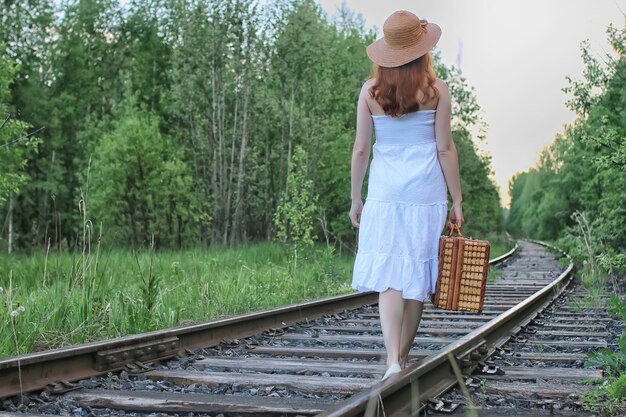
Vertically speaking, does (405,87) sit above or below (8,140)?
below

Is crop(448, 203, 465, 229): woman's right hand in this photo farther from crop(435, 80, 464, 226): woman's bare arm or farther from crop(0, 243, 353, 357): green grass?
crop(0, 243, 353, 357): green grass

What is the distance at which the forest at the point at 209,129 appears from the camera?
24281 mm

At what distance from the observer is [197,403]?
3689 mm

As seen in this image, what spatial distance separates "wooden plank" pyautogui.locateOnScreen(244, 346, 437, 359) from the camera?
547 cm

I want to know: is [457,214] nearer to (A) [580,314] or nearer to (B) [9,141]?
(A) [580,314]

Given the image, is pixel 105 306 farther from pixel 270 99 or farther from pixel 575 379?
pixel 270 99

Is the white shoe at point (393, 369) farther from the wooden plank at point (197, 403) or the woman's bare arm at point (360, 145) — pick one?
the woman's bare arm at point (360, 145)

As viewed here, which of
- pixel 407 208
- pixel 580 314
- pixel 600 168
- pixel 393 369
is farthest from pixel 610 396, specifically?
pixel 600 168

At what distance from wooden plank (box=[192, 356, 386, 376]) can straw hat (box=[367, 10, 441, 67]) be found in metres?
1.75

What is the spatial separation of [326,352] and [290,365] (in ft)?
2.02

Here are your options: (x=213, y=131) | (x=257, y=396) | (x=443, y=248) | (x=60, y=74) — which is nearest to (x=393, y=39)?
(x=443, y=248)

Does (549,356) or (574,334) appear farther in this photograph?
(574,334)

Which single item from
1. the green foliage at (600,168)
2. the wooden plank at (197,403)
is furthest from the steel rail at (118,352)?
the green foliage at (600,168)

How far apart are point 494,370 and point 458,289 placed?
2.90 ft
